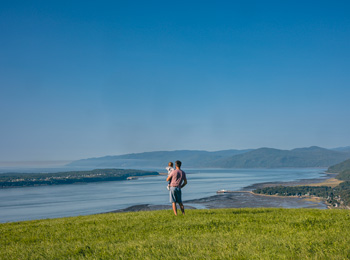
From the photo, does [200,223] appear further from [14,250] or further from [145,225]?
[14,250]

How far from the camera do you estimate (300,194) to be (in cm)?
9275

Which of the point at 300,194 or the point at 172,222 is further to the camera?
the point at 300,194

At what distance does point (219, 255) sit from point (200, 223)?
13.6ft

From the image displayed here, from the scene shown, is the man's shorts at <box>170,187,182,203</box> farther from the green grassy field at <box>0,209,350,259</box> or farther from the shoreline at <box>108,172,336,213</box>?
the shoreline at <box>108,172,336,213</box>

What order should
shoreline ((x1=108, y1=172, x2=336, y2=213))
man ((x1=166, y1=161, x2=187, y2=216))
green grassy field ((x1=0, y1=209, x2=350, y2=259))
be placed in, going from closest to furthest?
green grassy field ((x1=0, y1=209, x2=350, y2=259)) < man ((x1=166, y1=161, x2=187, y2=216)) < shoreline ((x1=108, y1=172, x2=336, y2=213))

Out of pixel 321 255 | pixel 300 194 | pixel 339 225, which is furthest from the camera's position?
pixel 300 194

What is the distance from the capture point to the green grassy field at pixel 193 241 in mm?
6184

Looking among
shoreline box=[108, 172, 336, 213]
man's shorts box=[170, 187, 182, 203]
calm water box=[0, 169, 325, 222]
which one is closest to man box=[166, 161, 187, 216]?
man's shorts box=[170, 187, 182, 203]

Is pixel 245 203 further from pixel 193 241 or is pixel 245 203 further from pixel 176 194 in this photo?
pixel 193 241

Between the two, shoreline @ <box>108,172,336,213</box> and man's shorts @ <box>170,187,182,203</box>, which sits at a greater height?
man's shorts @ <box>170,187,182,203</box>

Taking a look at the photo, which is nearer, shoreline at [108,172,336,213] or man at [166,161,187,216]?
man at [166,161,187,216]

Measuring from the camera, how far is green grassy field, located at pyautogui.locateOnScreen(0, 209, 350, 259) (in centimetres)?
618

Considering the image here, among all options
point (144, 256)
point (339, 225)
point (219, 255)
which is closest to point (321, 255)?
point (219, 255)

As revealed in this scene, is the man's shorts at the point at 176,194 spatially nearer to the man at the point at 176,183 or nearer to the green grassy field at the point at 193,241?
the man at the point at 176,183
